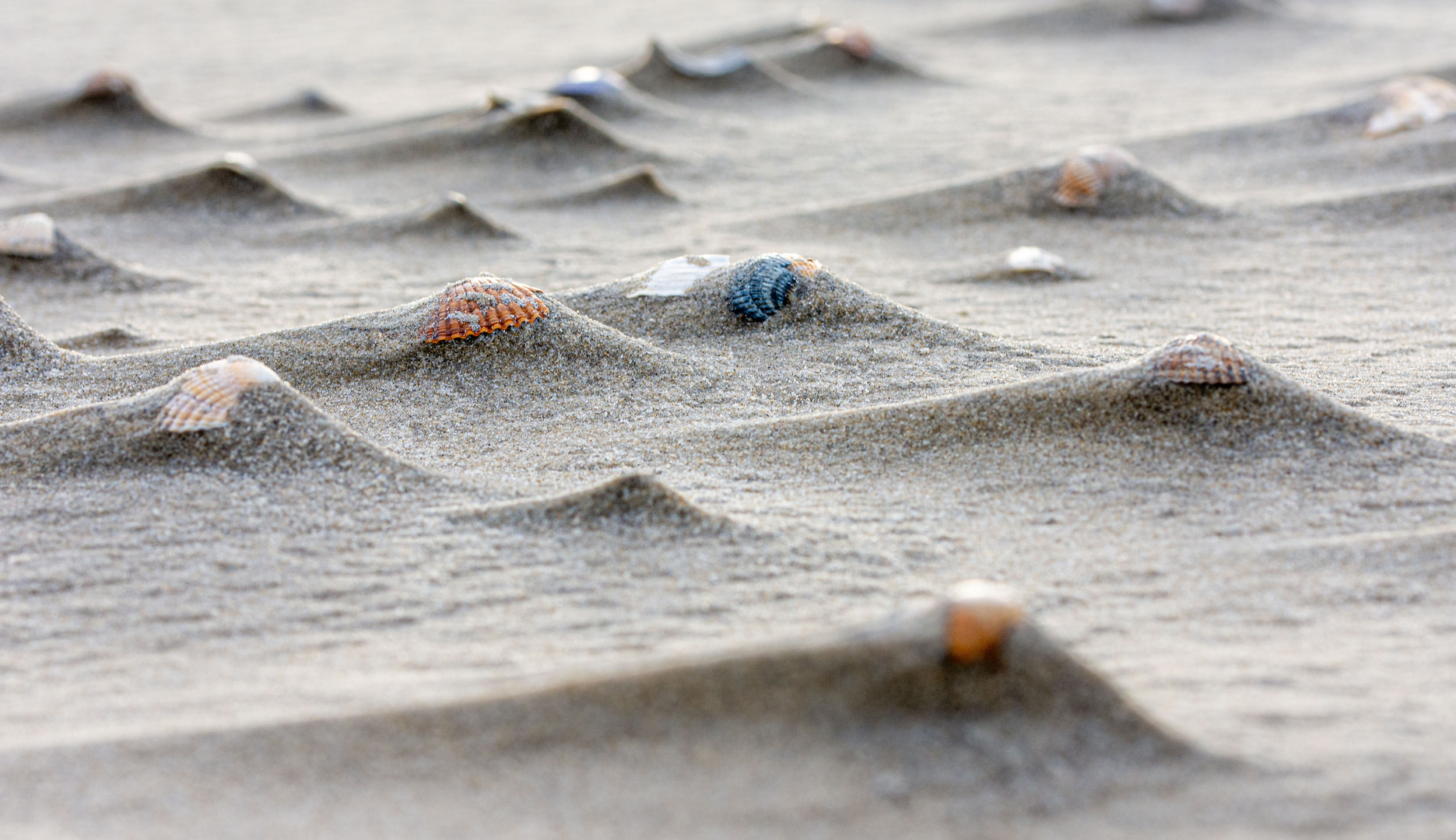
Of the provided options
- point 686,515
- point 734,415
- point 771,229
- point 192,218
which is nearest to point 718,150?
point 771,229

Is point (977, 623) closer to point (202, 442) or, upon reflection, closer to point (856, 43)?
point (202, 442)

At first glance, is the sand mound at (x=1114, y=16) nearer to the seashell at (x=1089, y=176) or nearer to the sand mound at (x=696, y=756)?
the seashell at (x=1089, y=176)

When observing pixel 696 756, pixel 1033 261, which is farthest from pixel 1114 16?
pixel 696 756

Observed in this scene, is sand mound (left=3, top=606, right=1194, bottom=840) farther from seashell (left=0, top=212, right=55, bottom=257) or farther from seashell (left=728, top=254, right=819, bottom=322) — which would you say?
seashell (left=0, top=212, right=55, bottom=257)

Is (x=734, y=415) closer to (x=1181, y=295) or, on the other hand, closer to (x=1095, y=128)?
(x=1181, y=295)

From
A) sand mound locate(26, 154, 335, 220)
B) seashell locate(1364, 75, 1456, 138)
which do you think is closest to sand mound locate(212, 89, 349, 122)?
sand mound locate(26, 154, 335, 220)

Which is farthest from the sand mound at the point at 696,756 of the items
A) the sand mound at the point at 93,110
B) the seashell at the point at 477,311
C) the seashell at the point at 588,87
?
the sand mound at the point at 93,110

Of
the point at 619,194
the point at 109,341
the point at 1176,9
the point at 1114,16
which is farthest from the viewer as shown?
the point at 1114,16
